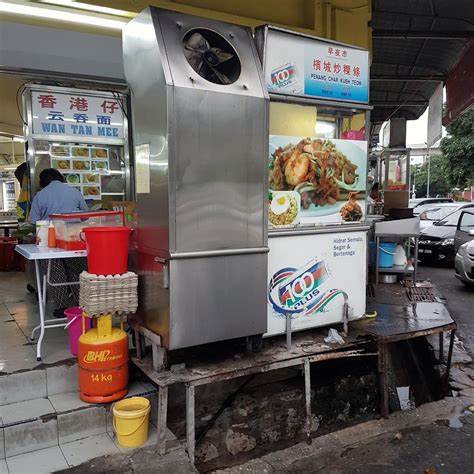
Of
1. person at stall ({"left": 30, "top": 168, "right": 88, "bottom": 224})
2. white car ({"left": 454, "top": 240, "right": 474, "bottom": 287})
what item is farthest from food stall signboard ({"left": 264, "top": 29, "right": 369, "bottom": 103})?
white car ({"left": 454, "top": 240, "right": 474, "bottom": 287})

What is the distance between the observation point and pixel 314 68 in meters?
4.14

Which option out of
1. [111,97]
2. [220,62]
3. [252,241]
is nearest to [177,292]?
[252,241]

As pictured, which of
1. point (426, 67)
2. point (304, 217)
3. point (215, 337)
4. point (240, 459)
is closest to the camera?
point (215, 337)

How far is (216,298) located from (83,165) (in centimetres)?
386

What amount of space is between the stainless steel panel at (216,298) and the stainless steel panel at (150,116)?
11.8 inches

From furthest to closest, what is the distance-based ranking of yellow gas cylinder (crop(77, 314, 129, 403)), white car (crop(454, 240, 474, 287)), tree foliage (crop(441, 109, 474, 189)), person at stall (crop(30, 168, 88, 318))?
tree foliage (crop(441, 109, 474, 189)) → white car (crop(454, 240, 474, 287)) → person at stall (crop(30, 168, 88, 318)) → yellow gas cylinder (crop(77, 314, 129, 403))

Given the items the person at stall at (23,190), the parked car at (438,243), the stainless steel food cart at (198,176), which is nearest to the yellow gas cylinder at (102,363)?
the stainless steel food cart at (198,176)

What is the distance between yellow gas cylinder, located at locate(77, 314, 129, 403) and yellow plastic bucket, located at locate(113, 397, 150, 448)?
20 cm

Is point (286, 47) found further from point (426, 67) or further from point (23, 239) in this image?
point (426, 67)

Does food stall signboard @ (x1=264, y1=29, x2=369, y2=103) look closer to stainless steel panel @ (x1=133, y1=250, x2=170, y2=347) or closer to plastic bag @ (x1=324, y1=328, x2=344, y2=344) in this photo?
stainless steel panel @ (x1=133, y1=250, x2=170, y2=347)

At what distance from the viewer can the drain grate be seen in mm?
6293

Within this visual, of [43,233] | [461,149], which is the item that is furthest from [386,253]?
[461,149]

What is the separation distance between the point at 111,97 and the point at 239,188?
377cm

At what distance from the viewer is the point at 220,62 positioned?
3.62m
